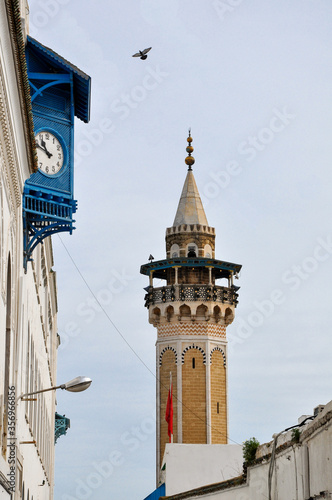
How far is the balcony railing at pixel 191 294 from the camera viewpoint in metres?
51.4

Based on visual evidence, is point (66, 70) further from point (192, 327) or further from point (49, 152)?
point (192, 327)

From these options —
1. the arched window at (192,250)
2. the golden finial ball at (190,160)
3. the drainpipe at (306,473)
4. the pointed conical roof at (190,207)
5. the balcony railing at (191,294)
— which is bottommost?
the drainpipe at (306,473)

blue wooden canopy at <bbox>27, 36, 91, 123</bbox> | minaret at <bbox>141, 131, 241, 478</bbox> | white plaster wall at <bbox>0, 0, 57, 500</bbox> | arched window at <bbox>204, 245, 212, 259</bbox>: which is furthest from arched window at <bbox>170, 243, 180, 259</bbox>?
blue wooden canopy at <bbox>27, 36, 91, 123</bbox>

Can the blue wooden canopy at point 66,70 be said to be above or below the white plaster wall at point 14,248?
above

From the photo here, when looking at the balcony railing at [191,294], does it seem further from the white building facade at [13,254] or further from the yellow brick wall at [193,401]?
the white building facade at [13,254]

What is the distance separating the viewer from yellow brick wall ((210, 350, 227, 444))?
50.3 metres

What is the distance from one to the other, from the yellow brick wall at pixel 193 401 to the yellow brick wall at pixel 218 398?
18.5 inches

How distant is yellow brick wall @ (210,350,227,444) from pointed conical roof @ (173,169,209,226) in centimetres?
731

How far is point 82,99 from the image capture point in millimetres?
22609

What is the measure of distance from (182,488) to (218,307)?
52.1ft

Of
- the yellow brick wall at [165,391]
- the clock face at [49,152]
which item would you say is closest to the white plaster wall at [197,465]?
the yellow brick wall at [165,391]

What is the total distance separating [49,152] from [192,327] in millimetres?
31512

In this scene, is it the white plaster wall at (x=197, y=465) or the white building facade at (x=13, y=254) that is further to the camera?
the white plaster wall at (x=197, y=465)

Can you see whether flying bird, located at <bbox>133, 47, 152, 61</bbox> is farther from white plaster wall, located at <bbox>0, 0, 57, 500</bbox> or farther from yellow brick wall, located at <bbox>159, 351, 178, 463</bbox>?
yellow brick wall, located at <bbox>159, 351, 178, 463</bbox>
